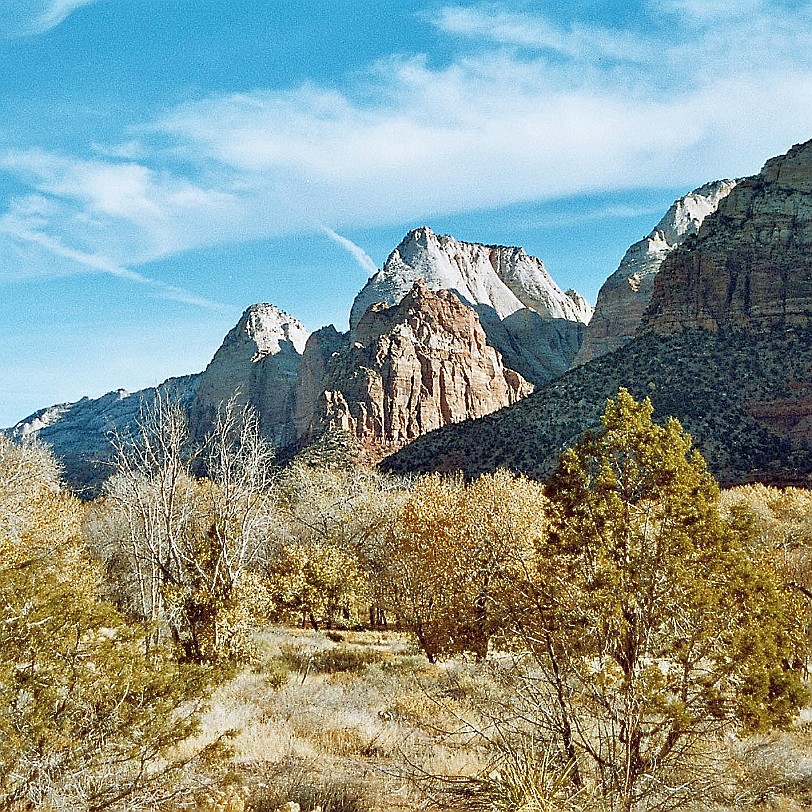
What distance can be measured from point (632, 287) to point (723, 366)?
81.2 m

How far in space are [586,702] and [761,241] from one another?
3511 inches

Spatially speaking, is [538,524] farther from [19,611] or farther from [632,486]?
[19,611]

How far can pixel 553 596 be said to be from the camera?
7609mm

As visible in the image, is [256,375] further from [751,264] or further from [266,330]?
[751,264]

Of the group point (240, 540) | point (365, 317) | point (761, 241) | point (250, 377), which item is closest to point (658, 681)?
point (240, 540)

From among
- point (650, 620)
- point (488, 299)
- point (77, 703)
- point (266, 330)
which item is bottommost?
point (650, 620)

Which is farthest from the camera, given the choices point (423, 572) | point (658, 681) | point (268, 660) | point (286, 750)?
point (423, 572)

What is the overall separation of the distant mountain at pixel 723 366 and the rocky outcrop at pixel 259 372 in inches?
2994

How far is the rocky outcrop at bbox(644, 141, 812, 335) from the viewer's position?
72.7 metres

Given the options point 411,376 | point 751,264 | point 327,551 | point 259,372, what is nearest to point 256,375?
point 259,372

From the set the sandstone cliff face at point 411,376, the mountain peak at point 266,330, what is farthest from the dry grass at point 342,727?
the mountain peak at point 266,330

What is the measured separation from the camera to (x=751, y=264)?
79125mm

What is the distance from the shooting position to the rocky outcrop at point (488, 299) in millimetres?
163750

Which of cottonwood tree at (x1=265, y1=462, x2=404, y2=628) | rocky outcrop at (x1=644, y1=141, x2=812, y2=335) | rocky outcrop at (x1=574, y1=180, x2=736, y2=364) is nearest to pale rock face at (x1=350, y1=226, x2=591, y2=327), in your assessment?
rocky outcrop at (x1=574, y1=180, x2=736, y2=364)
